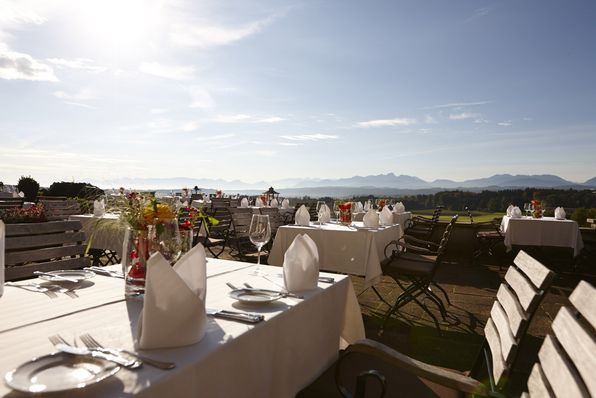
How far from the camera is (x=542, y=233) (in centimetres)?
682

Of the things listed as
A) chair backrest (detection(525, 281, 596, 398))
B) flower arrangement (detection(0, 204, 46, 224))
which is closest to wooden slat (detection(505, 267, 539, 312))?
chair backrest (detection(525, 281, 596, 398))

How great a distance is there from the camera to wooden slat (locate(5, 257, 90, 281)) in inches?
79.8

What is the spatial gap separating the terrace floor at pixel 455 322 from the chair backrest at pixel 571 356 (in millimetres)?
1996

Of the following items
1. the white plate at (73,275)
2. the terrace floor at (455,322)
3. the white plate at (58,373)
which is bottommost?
the terrace floor at (455,322)

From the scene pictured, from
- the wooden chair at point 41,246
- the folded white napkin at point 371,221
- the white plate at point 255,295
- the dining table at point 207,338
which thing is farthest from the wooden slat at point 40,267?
the folded white napkin at point 371,221

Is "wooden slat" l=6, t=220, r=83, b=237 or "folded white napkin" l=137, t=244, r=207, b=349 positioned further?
"wooden slat" l=6, t=220, r=83, b=237

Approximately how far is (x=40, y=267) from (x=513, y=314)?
233 cm

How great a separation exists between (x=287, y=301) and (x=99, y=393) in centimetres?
80

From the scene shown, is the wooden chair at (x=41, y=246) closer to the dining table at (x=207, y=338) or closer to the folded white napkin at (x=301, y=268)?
the dining table at (x=207, y=338)

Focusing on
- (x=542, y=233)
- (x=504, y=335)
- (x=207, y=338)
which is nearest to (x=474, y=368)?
(x=504, y=335)

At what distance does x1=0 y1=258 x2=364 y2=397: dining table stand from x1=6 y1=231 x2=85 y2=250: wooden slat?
69 cm

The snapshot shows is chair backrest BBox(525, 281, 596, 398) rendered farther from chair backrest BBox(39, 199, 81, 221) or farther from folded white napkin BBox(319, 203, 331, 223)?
chair backrest BBox(39, 199, 81, 221)

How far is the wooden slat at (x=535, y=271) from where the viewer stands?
1147 millimetres

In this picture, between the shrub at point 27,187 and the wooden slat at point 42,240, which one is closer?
the wooden slat at point 42,240
